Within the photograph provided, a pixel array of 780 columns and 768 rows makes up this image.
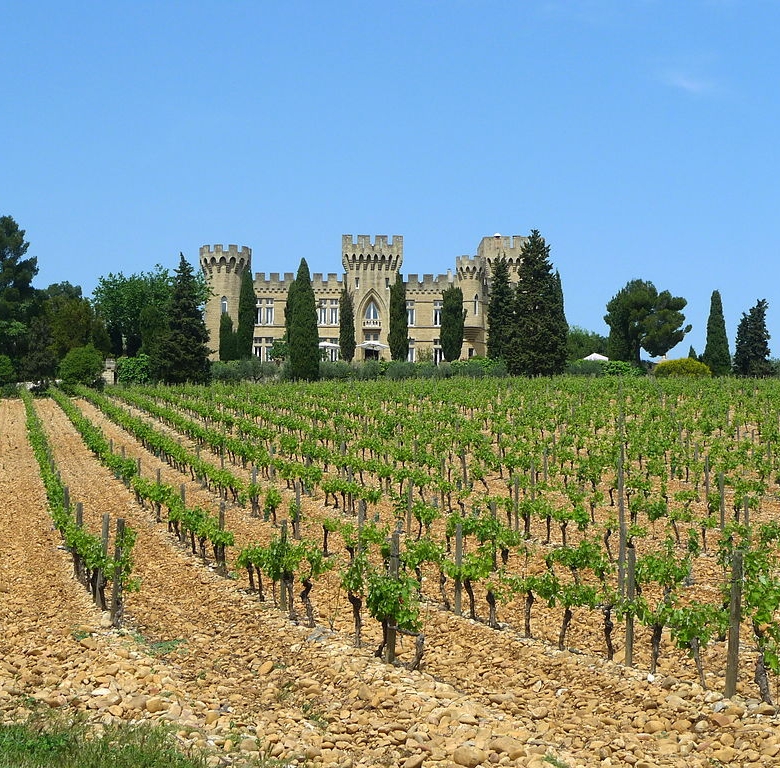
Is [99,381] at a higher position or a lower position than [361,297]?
lower

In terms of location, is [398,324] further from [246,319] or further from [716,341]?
[716,341]

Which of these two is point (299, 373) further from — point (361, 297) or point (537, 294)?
point (361, 297)

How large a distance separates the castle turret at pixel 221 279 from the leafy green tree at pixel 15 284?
1208 cm

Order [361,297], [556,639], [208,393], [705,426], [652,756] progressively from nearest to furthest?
1. [652,756]
2. [556,639]
3. [705,426]
4. [208,393]
5. [361,297]

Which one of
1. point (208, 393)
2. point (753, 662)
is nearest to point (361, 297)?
point (208, 393)

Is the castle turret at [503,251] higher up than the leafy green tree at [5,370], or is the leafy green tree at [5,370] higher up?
the castle turret at [503,251]

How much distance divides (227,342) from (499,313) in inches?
788

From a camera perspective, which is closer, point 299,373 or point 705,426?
point 705,426

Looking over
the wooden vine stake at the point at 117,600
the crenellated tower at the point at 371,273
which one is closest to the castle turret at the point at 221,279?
the crenellated tower at the point at 371,273

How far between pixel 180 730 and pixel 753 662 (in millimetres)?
5495

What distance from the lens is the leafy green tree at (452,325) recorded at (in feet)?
211

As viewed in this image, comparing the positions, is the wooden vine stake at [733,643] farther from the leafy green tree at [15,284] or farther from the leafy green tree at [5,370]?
the leafy green tree at [15,284]

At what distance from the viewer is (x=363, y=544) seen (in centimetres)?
1388

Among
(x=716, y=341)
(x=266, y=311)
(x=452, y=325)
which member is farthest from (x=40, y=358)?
(x=716, y=341)
